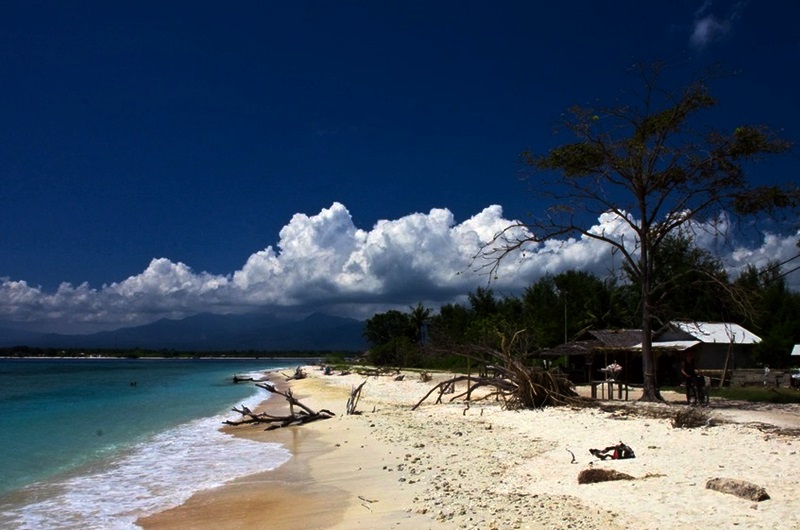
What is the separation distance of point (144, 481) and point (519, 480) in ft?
23.1

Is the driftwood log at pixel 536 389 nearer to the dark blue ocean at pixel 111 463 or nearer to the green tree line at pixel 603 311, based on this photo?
the green tree line at pixel 603 311

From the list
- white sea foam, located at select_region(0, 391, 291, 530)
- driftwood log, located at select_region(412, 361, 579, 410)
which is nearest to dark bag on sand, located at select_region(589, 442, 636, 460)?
white sea foam, located at select_region(0, 391, 291, 530)

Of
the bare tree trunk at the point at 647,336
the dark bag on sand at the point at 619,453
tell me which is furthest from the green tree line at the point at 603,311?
the dark bag on sand at the point at 619,453

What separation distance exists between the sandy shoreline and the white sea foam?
565mm

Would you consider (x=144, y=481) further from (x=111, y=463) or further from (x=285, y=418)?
(x=285, y=418)

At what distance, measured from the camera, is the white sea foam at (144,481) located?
912 centimetres

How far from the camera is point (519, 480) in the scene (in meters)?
8.68

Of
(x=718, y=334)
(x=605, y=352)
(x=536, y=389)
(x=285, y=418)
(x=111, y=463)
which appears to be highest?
(x=718, y=334)

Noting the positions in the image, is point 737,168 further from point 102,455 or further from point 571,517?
point 102,455

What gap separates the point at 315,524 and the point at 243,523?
1.09 m

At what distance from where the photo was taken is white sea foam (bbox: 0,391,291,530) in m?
9.12

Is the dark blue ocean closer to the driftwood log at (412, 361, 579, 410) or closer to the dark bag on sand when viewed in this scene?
the dark bag on sand

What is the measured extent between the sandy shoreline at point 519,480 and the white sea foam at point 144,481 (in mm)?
565

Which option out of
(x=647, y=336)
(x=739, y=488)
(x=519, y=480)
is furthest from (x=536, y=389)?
(x=739, y=488)
